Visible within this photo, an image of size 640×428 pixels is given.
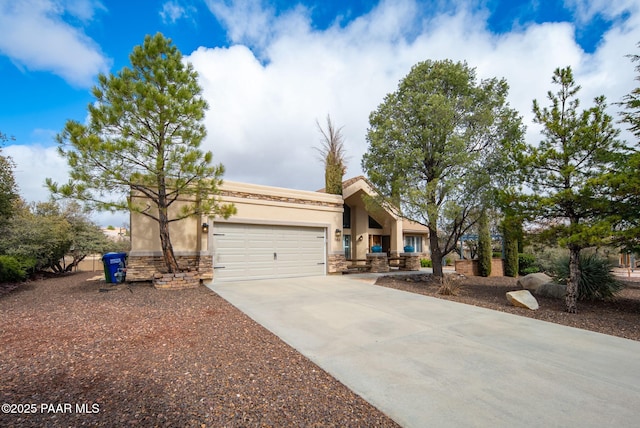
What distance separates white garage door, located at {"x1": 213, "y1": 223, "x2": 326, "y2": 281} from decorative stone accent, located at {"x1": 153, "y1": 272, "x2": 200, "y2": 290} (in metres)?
1.27

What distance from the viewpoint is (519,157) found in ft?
22.7

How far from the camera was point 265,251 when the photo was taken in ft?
36.5

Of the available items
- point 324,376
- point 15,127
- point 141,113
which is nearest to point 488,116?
point 324,376

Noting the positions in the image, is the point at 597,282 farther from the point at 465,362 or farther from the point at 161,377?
the point at 161,377

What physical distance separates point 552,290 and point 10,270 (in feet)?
56.8

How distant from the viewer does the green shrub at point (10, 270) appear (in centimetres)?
1025

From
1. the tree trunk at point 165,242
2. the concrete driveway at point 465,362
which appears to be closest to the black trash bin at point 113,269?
the tree trunk at point 165,242

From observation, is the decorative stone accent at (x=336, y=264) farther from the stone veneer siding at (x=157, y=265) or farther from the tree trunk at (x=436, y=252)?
the stone veneer siding at (x=157, y=265)

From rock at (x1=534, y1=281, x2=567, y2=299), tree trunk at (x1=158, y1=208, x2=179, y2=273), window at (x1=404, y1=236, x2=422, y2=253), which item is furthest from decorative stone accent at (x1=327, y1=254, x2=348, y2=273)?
window at (x1=404, y1=236, x2=422, y2=253)

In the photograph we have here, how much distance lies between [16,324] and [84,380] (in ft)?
11.3

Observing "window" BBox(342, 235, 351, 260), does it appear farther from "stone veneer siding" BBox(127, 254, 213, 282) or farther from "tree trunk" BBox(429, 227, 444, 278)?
"stone veneer siding" BBox(127, 254, 213, 282)

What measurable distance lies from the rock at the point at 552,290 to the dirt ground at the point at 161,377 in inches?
312

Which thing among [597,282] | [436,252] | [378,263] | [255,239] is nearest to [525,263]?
[436,252]

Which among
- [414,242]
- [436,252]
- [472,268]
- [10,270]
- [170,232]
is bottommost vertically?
[472,268]
